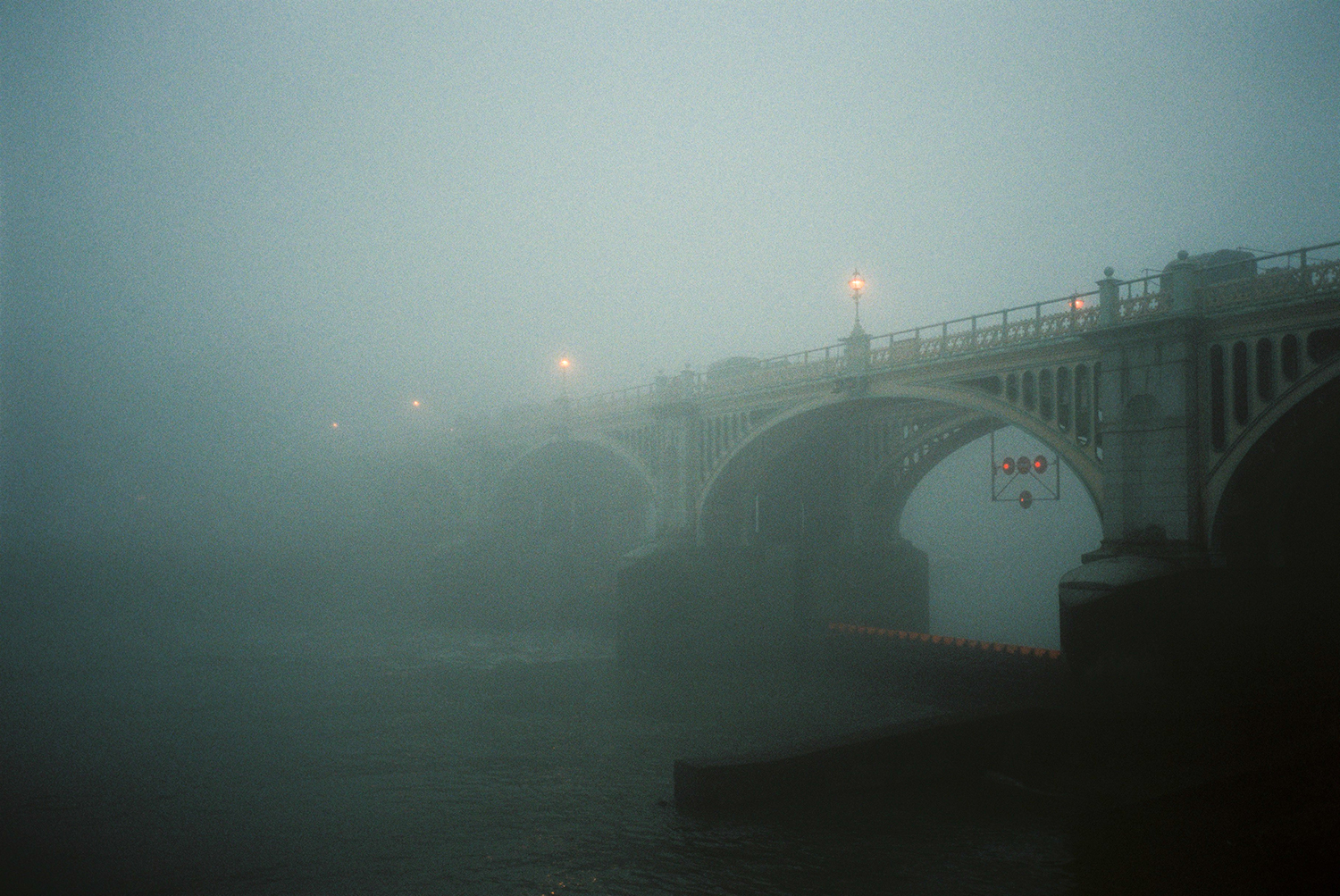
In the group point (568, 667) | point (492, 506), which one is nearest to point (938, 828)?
point (568, 667)

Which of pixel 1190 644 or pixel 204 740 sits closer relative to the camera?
pixel 1190 644

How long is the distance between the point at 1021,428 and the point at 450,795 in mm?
15298

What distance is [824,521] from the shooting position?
35.6 metres

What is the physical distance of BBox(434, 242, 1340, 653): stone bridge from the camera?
17469 millimetres

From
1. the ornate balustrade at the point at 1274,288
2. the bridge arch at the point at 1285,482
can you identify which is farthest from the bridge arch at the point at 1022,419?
the ornate balustrade at the point at 1274,288

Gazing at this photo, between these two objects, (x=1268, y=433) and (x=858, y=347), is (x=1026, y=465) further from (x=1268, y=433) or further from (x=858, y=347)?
(x=1268, y=433)

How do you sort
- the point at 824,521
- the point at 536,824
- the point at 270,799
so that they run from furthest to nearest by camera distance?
the point at 824,521, the point at 270,799, the point at 536,824

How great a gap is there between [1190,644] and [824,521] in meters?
18.4

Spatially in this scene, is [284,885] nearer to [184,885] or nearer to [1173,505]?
[184,885]

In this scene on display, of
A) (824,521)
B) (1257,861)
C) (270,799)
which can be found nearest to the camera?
(1257,861)

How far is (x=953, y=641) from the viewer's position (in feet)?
93.3

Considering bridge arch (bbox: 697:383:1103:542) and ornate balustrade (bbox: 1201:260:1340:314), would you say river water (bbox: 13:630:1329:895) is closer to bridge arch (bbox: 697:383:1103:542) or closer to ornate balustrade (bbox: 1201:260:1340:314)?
bridge arch (bbox: 697:383:1103:542)

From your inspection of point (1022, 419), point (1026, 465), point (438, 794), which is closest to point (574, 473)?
point (1026, 465)

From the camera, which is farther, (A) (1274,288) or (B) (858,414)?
(B) (858,414)
